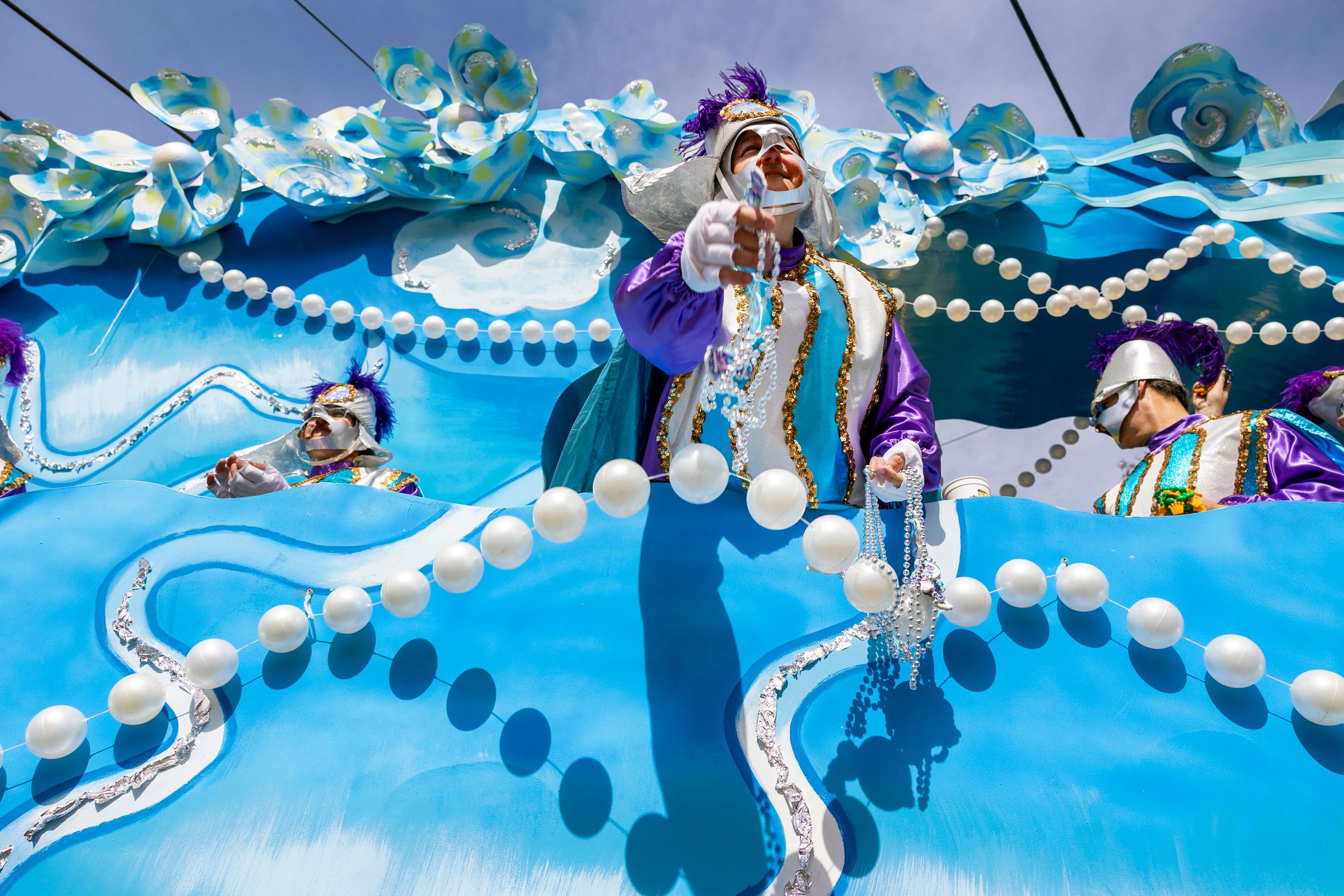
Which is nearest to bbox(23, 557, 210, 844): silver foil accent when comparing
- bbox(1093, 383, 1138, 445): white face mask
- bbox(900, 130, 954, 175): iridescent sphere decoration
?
bbox(1093, 383, 1138, 445): white face mask

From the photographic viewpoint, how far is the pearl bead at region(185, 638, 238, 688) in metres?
1.71

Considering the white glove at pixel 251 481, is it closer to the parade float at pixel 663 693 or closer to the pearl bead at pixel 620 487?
the parade float at pixel 663 693

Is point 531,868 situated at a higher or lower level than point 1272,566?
lower

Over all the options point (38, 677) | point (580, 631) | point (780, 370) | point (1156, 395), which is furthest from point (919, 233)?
point (38, 677)

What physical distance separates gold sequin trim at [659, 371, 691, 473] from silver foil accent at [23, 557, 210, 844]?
109cm

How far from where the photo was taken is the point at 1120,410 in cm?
312

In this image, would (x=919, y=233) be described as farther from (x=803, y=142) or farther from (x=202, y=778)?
(x=202, y=778)

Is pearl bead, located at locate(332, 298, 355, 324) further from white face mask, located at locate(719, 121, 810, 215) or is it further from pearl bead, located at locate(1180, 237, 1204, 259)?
pearl bead, located at locate(1180, 237, 1204, 259)

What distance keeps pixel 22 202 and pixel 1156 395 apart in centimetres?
458

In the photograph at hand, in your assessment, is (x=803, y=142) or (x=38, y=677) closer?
(x=38, y=677)

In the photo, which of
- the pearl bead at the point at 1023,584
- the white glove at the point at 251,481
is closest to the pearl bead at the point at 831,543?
the pearl bead at the point at 1023,584

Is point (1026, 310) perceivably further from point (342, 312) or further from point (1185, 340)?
point (342, 312)

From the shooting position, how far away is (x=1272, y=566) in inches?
72.1

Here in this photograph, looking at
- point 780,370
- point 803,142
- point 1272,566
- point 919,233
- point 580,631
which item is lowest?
point 580,631
